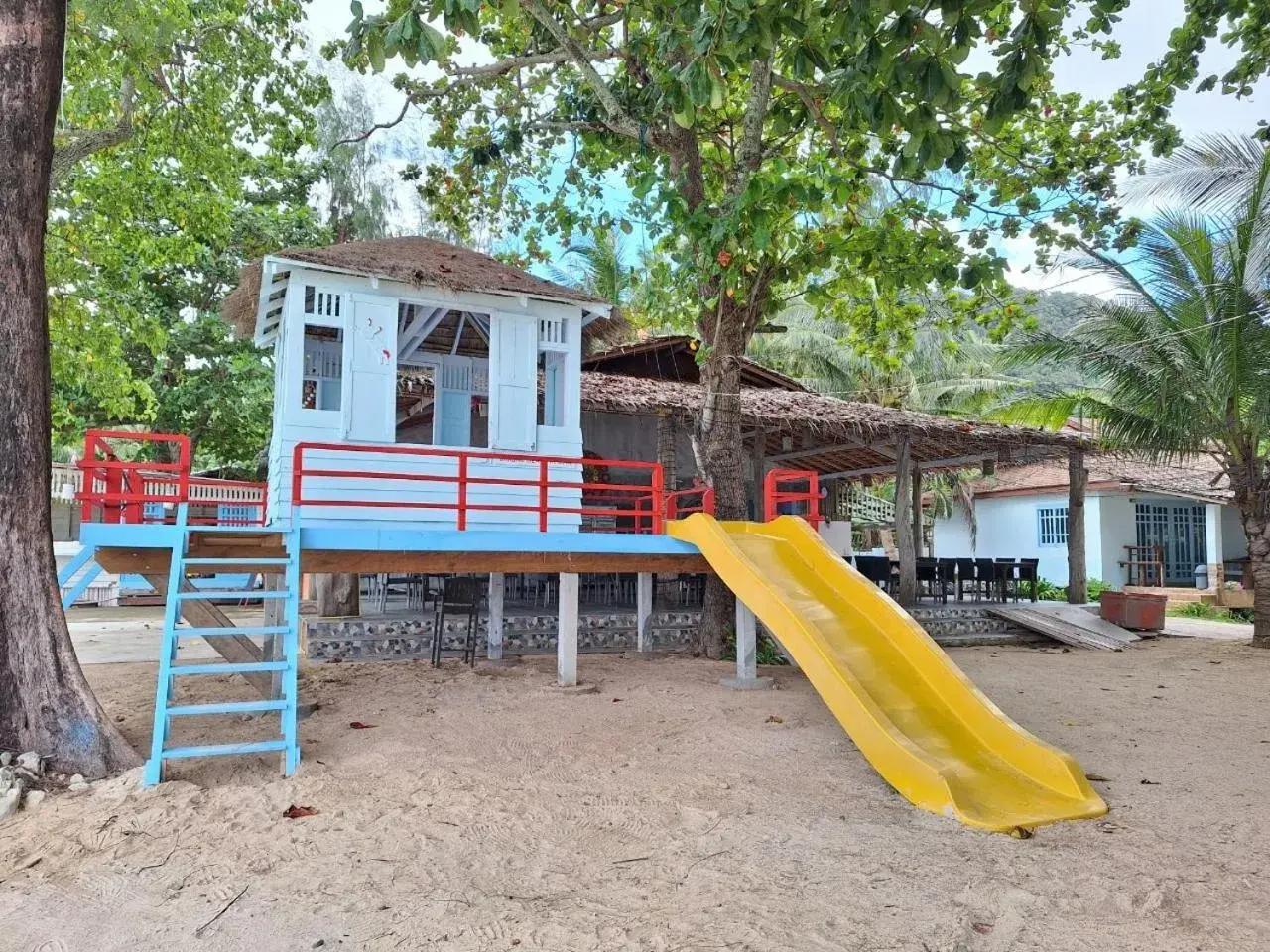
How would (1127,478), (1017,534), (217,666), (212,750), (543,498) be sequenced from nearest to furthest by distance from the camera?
(212,750)
(217,666)
(543,498)
(1127,478)
(1017,534)

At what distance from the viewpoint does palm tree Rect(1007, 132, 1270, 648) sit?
12289 millimetres

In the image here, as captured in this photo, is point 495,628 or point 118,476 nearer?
point 118,476

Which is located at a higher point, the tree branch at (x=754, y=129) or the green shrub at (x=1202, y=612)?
the tree branch at (x=754, y=129)

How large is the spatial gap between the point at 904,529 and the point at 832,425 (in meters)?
2.34

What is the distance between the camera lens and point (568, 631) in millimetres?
8883

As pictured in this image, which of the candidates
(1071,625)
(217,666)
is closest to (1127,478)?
(1071,625)

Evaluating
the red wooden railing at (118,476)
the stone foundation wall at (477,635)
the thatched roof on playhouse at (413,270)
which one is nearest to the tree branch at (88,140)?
the thatched roof on playhouse at (413,270)

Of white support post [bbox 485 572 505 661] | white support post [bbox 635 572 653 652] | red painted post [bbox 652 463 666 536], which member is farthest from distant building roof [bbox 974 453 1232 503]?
white support post [bbox 485 572 505 661]

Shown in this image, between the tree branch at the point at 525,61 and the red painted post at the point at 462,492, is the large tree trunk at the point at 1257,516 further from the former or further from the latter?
the red painted post at the point at 462,492

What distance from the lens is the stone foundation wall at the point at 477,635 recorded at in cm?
1062

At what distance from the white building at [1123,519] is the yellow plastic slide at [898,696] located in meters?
14.5

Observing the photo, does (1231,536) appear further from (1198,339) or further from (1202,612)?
(1198,339)

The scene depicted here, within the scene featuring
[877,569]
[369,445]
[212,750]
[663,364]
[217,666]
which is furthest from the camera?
[663,364]

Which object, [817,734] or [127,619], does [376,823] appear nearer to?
[817,734]
